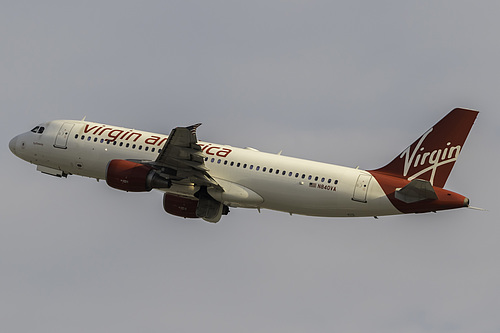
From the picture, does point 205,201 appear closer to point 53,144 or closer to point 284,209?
point 284,209

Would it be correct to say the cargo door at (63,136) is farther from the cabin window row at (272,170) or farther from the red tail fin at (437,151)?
the red tail fin at (437,151)

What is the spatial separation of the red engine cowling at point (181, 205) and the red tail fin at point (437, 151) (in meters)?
13.4

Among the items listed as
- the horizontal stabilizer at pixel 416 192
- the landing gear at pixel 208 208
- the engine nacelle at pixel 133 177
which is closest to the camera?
the horizontal stabilizer at pixel 416 192

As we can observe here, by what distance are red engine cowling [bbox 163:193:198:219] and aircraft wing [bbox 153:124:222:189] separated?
4030 mm

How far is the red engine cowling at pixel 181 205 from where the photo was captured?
66.8 m

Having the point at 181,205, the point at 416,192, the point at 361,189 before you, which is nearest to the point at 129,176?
the point at 181,205

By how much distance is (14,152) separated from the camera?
233 ft

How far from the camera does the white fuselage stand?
6081 cm

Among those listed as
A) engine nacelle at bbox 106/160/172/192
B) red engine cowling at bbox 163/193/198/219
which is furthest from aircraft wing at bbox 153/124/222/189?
red engine cowling at bbox 163/193/198/219

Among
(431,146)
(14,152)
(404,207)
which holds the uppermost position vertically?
(14,152)

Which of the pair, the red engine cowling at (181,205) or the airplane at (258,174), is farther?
the red engine cowling at (181,205)

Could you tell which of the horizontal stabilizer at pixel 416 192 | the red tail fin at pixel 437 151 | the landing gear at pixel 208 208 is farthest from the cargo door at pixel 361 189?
the landing gear at pixel 208 208

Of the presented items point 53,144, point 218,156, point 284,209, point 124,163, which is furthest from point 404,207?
point 53,144

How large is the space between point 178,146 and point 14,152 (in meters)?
15.9
